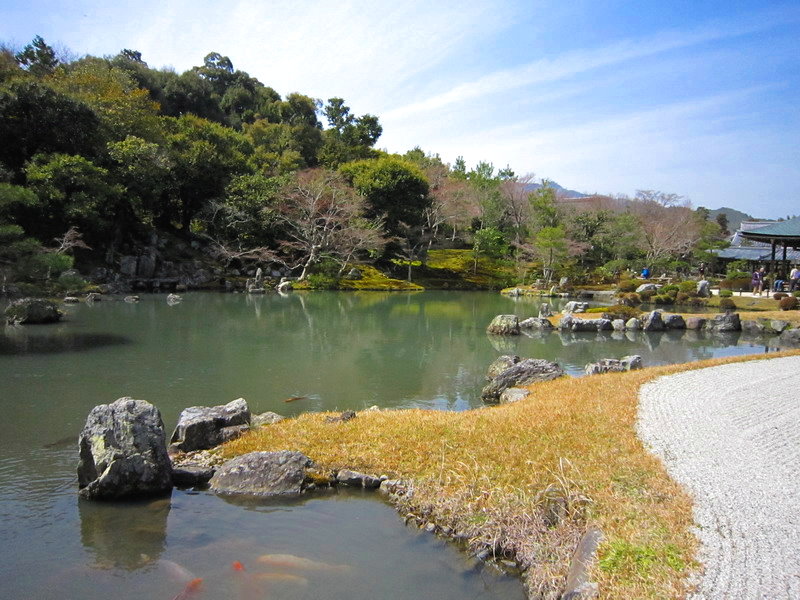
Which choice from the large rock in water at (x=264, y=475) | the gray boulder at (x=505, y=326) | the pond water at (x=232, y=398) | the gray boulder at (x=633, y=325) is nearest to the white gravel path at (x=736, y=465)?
the pond water at (x=232, y=398)

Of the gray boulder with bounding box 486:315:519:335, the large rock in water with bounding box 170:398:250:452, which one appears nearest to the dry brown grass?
the large rock in water with bounding box 170:398:250:452

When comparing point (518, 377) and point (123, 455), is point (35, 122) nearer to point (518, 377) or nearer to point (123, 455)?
point (518, 377)

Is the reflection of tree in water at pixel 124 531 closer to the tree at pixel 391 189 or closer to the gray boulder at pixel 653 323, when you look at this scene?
the gray boulder at pixel 653 323

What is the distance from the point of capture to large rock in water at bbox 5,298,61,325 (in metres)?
19.3

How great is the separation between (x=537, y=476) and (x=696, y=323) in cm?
2115

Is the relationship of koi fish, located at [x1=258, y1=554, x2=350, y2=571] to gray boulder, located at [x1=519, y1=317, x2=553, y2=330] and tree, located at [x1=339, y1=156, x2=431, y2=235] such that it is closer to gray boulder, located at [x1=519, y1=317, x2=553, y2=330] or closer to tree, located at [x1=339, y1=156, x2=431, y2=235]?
gray boulder, located at [x1=519, y1=317, x2=553, y2=330]

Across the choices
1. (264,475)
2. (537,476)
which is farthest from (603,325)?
(264,475)

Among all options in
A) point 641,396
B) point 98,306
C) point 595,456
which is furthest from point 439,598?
point 98,306

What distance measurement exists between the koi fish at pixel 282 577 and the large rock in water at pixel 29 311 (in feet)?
59.1

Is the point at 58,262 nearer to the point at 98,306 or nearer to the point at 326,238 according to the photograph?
the point at 98,306

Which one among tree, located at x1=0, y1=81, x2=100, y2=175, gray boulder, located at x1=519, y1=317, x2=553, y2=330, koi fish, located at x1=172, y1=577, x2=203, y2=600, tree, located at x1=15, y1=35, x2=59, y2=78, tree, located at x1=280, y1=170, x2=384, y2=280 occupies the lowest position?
gray boulder, located at x1=519, y1=317, x2=553, y2=330

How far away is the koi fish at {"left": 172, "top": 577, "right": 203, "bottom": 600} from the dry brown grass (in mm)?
2104

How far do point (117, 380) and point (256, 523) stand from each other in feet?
25.9

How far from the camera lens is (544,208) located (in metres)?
45.2
